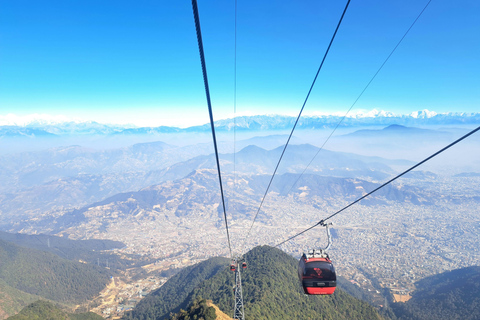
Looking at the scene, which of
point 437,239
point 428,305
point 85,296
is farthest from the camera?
point 437,239

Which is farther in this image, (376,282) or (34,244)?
(34,244)

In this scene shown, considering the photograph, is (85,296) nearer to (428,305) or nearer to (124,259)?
(124,259)

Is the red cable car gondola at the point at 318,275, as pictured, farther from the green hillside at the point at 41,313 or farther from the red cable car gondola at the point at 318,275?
the green hillside at the point at 41,313

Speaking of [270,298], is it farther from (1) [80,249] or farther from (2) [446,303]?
(1) [80,249]

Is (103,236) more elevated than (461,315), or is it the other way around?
(461,315)

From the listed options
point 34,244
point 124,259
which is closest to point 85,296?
point 124,259

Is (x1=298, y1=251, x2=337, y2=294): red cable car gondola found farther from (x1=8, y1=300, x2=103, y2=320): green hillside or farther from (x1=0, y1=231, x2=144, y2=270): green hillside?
(x1=0, y1=231, x2=144, y2=270): green hillside

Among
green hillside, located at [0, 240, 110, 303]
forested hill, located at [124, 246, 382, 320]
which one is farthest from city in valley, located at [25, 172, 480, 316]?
forested hill, located at [124, 246, 382, 320]
